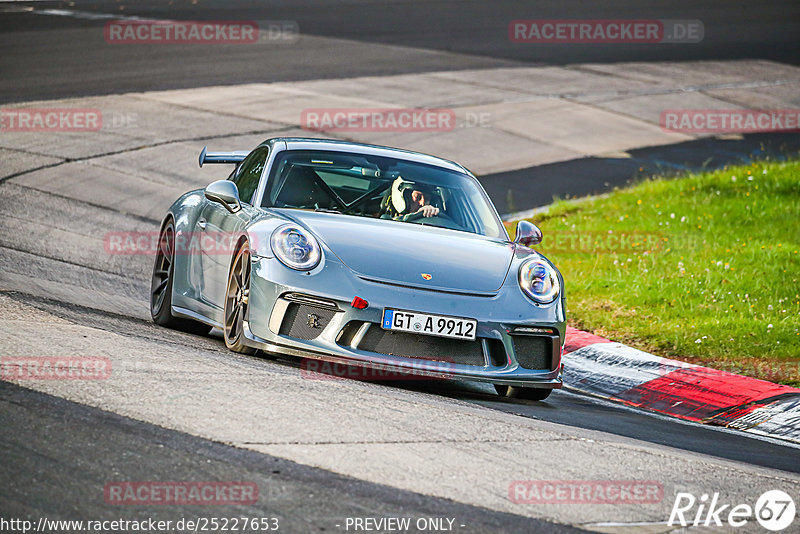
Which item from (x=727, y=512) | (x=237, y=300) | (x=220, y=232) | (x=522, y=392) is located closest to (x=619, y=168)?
(x=522, y=392)

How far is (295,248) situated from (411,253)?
0.69 metres

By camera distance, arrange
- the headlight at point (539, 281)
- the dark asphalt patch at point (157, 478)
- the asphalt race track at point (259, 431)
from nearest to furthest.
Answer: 1. the dark asphalt patch at point (157, 478)
2. the asphalt race track at point (259, 431)
3. the headlight at point (539, 281)

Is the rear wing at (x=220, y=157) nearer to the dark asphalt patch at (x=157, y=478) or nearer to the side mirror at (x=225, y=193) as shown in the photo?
the side mirror at (x=225, y=193)

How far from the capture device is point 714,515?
15.3ft

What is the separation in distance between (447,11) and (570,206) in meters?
17.9

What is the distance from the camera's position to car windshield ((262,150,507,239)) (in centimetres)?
762

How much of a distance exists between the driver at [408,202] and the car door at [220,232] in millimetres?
915
